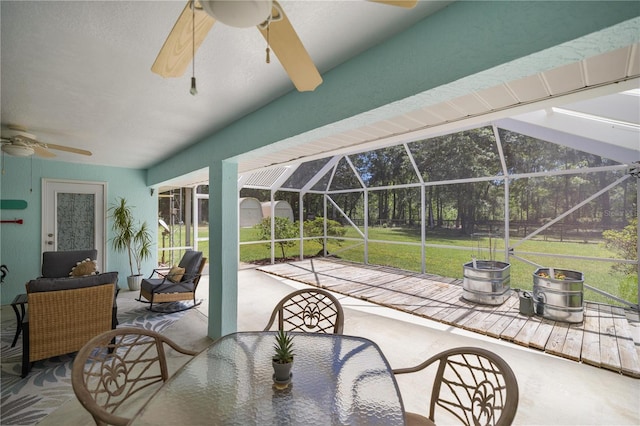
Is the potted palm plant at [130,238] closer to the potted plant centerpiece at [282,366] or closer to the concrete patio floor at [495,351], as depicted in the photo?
the concrete patio floor at [495,351]

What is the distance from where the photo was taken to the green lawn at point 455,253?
15.6 feet

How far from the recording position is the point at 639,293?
432 centimetres

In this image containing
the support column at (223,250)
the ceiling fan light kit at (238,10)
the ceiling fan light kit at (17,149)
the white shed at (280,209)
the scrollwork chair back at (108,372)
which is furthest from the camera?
the white shed at (280,209)

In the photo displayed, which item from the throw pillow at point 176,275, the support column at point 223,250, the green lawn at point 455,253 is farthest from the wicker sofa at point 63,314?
the green lawn at point 455,253

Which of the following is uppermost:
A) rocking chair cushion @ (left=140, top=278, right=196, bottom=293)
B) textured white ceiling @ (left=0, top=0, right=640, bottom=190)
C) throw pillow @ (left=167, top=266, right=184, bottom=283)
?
textured white ceiling @ (left=0, top=0, right=640, bottom=190)

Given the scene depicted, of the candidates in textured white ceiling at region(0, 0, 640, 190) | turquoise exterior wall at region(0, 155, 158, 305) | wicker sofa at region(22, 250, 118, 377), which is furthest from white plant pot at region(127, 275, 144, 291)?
textured white ceiling at region(0, 0, 640, 190)

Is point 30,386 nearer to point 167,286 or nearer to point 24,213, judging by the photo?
point 167,286

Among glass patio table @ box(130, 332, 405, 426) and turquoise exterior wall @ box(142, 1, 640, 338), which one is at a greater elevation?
turquoise exterior wall @ box(142, 1, 640, 338)

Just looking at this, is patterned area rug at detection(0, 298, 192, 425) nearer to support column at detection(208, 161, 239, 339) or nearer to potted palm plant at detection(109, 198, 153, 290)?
support column at detection(208, 161, 239, 339)

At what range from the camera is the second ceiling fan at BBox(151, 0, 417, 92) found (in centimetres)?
88

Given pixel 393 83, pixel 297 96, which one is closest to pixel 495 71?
pixel 393 83

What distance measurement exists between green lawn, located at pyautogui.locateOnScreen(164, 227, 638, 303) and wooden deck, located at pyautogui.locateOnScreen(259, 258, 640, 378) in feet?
1.70

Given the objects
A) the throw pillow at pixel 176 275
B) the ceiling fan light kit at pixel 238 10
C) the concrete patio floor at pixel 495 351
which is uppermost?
the ceiling fan light kit at pixel 238 10

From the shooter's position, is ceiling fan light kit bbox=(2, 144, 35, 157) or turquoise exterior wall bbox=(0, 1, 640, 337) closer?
turquoise exterior wall bbox=(0, 1, 640, 337)
